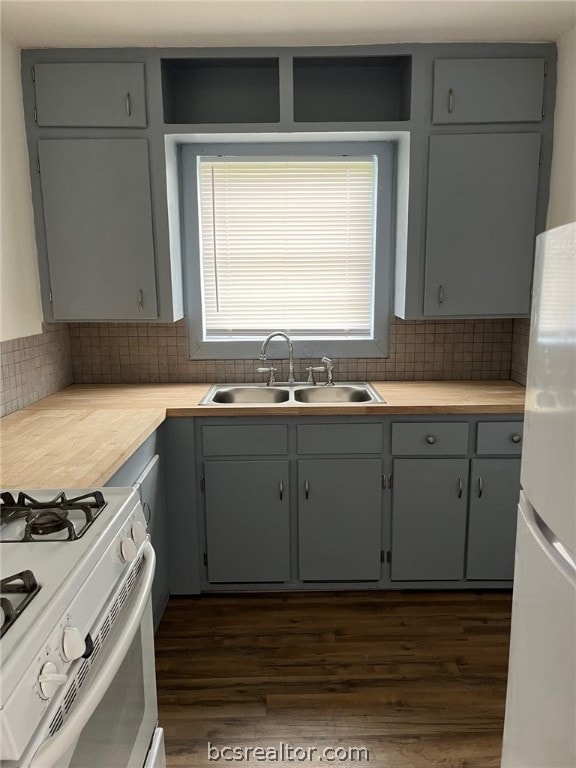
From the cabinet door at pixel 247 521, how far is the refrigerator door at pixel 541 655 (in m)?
1.42

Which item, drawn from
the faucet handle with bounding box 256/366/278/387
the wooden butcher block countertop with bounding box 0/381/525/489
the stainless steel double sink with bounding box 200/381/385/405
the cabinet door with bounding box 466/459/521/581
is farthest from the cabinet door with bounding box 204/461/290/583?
the cabinet door with bounding box 466/459/521/581

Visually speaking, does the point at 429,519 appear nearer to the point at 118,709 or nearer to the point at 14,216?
the point at 118,709

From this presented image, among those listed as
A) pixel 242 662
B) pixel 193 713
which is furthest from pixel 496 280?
pixel 193 713

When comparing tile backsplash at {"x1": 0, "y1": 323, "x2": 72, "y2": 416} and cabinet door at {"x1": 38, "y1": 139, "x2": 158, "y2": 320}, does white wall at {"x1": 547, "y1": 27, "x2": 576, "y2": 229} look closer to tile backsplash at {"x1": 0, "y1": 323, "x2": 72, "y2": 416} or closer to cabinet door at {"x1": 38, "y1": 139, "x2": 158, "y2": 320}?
cabinet door at {"x1": 38, "y1": 139, "x2": 158, "y2": 320}

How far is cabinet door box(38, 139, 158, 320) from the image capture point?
8.59ft

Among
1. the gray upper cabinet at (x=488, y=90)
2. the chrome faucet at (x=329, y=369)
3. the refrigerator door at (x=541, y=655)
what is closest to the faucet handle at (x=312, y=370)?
the chrome faucet at (x=329, y=369)

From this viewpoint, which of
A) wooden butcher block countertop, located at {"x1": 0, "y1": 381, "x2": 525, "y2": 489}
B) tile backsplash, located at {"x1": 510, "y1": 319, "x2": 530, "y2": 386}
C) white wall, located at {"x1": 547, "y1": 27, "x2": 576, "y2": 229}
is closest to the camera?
wooden butcher block countertop, located at {"x1": 0, "y1": 381, "x2": 525, "y2": 489}

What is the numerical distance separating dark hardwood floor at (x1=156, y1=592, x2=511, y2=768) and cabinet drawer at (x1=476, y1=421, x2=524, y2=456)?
69 centimetres

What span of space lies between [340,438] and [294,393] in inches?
17.5

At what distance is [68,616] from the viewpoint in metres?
1.02

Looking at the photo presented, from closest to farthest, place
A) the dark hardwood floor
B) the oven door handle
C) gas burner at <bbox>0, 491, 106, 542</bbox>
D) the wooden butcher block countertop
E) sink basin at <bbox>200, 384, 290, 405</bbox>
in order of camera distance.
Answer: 1. the oven door handle
2. gas burner at <bbox>0, 491, 106, 542</bbox>
3. the wooden butcher block countertop
4. the dark hardwood floor
5. sink basin at <bbox>200, 384, 290, 405</bbox>

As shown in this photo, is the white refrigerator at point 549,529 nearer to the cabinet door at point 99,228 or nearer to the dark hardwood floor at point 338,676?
the dark hardwood floor at point 338,676

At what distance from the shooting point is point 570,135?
2.47 m

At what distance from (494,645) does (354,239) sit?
77.8 inches
